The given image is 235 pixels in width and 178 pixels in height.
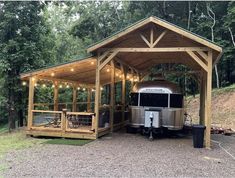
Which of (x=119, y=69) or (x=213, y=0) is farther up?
(x=213, y=0)

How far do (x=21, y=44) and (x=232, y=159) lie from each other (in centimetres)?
1419

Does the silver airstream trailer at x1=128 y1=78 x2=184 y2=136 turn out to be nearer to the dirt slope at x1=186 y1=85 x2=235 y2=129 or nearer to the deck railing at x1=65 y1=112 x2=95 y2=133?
the deck railing at x1=65 y1=112 x2=95 y2=133

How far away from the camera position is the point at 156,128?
1331cm

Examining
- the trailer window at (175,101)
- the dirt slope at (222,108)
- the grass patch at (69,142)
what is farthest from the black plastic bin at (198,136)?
the dirt slope at (222,108)

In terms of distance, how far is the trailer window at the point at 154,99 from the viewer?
1415 centimetres

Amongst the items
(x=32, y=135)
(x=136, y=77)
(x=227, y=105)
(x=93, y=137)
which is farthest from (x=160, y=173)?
(x=227, y=105)

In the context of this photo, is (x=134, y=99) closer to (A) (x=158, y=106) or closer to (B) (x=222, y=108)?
(A) (x=158, y=106)

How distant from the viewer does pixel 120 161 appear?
839cm

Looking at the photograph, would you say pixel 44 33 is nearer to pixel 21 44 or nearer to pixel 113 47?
pixel 21 44

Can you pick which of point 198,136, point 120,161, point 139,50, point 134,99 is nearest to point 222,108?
point 134,99

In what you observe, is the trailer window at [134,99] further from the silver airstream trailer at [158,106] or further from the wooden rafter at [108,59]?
the wooden rafter at [108,59]

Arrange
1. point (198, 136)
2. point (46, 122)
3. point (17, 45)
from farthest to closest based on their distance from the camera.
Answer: point (17, 45)
point (46, 122)
point (198, 136)

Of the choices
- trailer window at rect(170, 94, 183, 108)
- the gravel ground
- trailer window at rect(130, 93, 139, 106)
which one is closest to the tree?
trailer window at rect(130, 93, 139, 106)

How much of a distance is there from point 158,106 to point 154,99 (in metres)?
0.39
